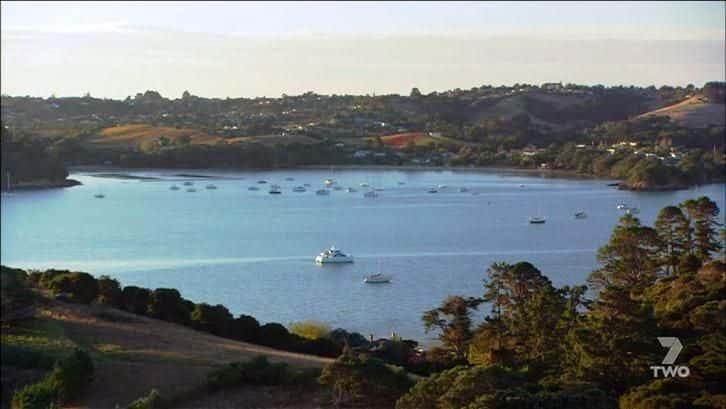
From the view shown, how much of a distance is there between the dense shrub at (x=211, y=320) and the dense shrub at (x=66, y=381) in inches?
125

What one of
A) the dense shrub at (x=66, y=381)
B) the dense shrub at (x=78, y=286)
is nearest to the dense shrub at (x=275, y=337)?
the dense shrub at (x=78, y=286)

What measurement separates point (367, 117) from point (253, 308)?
5184 cm

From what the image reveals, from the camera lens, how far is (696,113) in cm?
5788

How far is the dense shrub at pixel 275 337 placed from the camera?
11.8 meters

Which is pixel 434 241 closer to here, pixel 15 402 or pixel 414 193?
pixel 414 193

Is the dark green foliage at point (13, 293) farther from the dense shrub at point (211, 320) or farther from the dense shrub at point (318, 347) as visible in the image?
the dense shrub at point (318, 347)

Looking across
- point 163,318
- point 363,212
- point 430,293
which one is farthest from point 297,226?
point 163,318

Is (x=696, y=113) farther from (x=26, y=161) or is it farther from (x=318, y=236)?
(x=318, y=236)

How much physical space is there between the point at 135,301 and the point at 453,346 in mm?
4126

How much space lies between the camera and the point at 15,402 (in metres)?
7.67

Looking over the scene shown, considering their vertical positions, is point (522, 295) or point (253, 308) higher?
point (522, 295)

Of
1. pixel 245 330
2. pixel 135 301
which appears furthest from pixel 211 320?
pixel 135 301

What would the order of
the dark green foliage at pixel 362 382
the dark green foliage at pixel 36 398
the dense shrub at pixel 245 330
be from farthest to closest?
the dense shrub at pixel 245 330 < the dark green foliage at pixel 362 382 < the dark green foliage at pixel 36 398

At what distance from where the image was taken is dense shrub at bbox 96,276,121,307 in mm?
13146
